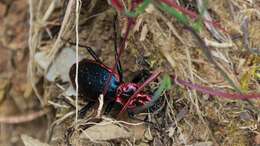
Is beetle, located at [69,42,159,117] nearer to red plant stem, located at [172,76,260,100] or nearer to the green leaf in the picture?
red plant stem, located at [172,76,260,100]

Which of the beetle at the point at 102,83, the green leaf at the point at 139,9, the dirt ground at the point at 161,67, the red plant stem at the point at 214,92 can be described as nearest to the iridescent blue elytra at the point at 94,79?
the beetle at the point at 102,83

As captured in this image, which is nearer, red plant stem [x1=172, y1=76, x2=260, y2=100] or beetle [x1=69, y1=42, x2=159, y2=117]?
red plant stem [x1=172, y1=76, x2=260, y2=100]

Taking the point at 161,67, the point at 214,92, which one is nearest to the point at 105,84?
the point at 161,67

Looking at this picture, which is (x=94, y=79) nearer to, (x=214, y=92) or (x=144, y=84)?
(x=144, y=84)

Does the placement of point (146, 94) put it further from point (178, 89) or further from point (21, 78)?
point (21, 78)

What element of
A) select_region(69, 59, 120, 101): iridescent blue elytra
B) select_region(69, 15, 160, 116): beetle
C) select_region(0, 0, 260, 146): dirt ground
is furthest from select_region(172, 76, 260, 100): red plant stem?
select_region(69, 59, 120, 101): iridescent blue elytra
